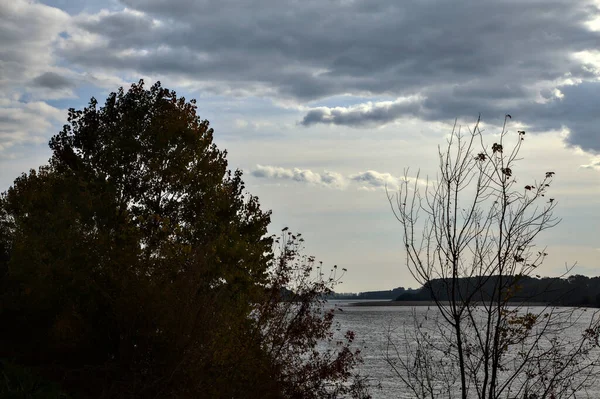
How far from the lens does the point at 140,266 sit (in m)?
16.0

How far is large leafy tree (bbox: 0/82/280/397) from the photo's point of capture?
15.0 m

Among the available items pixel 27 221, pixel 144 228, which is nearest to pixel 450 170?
pixel 144 228

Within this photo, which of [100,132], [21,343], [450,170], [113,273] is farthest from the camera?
[100,132]

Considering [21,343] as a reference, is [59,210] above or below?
above

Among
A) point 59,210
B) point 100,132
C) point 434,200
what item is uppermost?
point 100,132

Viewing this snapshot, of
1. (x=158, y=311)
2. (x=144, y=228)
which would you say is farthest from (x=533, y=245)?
(x=144, y=228)

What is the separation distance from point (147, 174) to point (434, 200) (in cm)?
1880

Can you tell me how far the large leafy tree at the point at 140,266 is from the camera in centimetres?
1500

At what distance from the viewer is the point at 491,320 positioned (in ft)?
28.8

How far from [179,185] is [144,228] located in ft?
19.8

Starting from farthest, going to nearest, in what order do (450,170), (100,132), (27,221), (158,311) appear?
1. (100,132)
2. (27,221)
3. (158,311)
4. (450,170)

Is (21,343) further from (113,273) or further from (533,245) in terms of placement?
(533,245)

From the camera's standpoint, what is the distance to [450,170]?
9.73 meters

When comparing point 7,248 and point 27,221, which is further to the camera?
point 7,248
